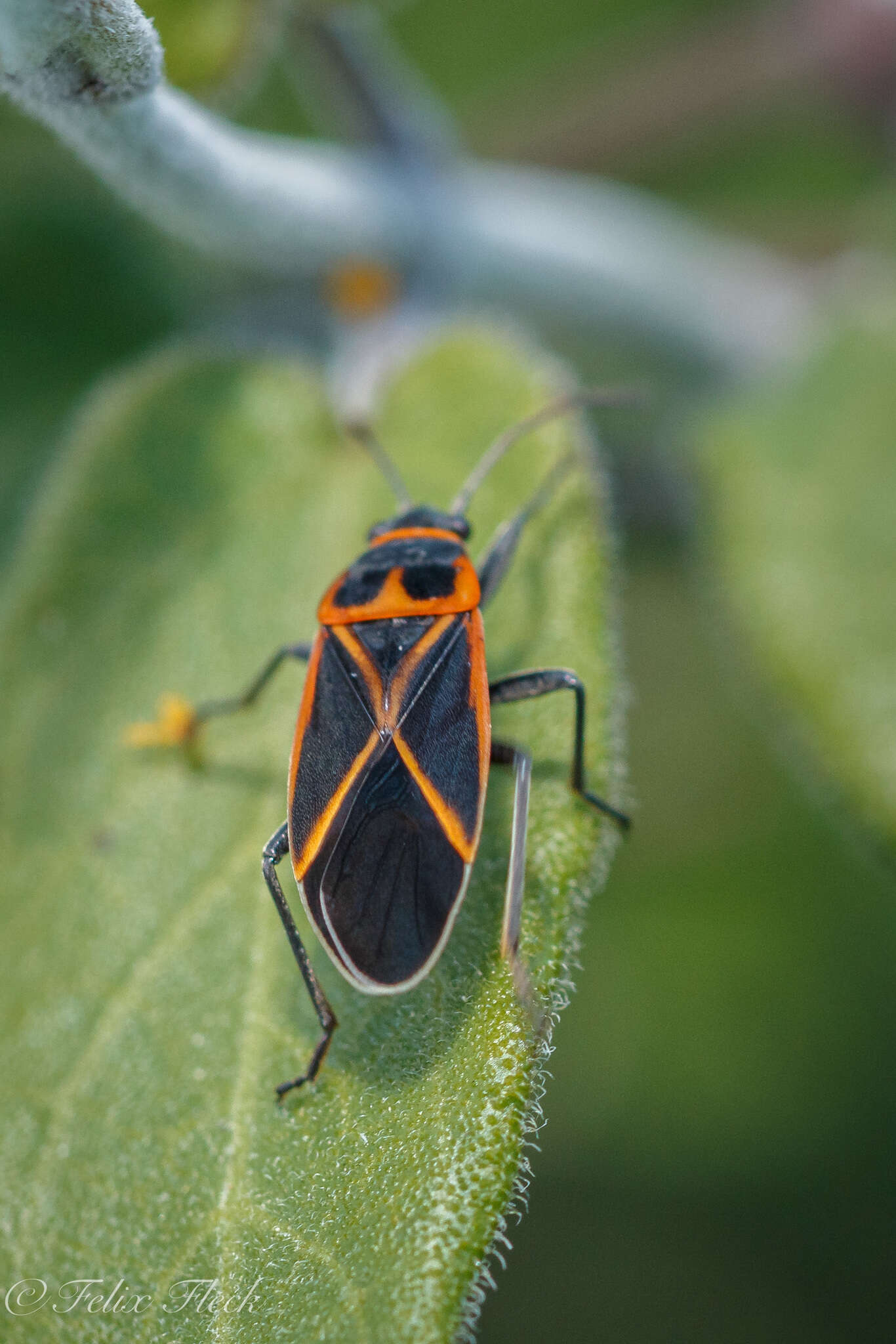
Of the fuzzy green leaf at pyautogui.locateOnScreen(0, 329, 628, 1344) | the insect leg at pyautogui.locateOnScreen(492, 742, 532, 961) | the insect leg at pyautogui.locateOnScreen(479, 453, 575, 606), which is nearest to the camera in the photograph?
the fuzzy green leaf at pyautogui.locateOnScreen(0, 329, 628, 1344)

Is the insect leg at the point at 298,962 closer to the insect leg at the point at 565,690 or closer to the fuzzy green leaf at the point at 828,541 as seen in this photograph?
the insect leg at the point at 565,690

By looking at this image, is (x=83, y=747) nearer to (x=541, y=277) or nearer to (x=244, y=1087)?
(x=244, y=1087)

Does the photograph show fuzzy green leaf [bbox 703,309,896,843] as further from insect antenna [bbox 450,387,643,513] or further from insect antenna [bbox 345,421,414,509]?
insect antenna [bbox 345,421,414,509]

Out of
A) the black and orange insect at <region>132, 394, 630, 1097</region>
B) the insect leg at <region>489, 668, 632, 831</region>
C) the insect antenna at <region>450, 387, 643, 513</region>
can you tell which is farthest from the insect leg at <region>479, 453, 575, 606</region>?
the insect leg at <region>489, 668, 632, 831</region>

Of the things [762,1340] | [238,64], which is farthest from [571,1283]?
[238,64]

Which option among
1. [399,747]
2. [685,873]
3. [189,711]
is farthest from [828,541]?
[685,873]

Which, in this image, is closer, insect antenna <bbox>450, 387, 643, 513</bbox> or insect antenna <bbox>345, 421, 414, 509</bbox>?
insect antenna <bbox>450, 387, 643, 513</bbox>

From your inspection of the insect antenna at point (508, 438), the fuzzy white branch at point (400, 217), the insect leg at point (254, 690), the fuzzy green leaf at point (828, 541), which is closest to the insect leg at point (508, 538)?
the insect antenna at point (508, 438)

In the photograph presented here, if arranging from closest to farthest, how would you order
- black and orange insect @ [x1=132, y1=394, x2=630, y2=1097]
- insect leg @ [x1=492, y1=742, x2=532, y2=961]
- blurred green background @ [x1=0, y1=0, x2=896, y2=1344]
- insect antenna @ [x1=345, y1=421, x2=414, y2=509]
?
1. insect leg @ [x1=492, y1=742, x2=532, y2=961]
2. black and orange insect @ [x1=132, y1=394, x2=630, y2=1097]
3. insect antenna @ [x1=345, y1=421, x2=414, y2=509]
4. blurred green background @ [x1=0, y1=0, x2=896, y2=1344]
